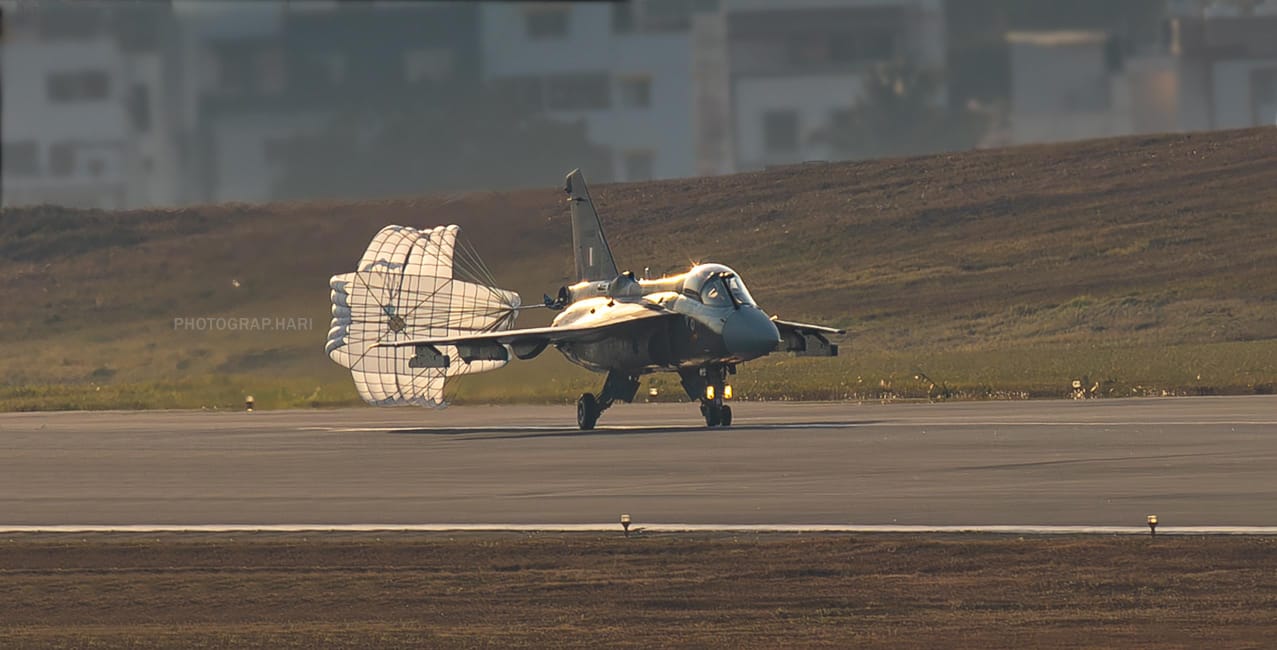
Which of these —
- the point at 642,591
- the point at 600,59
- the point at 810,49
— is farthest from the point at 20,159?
the point at 642,591

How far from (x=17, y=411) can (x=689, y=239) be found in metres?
39.9

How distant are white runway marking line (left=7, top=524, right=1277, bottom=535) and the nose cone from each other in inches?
665

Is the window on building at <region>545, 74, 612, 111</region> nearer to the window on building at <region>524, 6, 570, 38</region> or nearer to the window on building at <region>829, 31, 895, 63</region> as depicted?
the window on building at <region>524, 6, 570, 38</region>

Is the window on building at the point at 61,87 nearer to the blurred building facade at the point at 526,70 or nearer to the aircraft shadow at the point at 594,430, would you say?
the blurred building facade at the point at 526,70

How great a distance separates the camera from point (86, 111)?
27.2 m

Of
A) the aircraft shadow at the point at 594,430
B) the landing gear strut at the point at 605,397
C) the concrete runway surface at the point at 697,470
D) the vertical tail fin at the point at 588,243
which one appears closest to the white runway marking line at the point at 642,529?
the concrete runway surface at the point at 697,470

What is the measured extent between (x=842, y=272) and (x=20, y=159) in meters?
60.7

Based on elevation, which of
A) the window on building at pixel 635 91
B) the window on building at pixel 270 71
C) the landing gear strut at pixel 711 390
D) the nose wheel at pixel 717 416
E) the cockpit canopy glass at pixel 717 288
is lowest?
the nose wheel at pixel 717 416

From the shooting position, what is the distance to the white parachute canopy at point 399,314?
45906 mm

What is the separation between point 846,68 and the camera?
26.3 m

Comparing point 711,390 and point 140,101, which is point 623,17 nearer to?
point 140,101

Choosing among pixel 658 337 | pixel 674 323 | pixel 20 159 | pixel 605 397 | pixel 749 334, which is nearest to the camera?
pixel 20 159

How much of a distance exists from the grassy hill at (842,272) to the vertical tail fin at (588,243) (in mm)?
3643

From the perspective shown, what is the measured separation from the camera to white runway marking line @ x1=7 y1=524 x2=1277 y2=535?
18719mm
